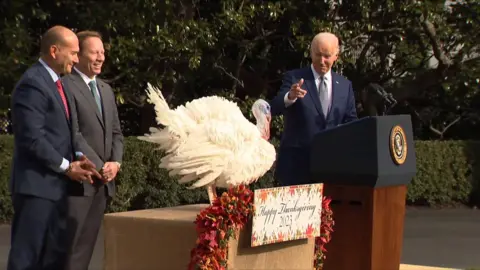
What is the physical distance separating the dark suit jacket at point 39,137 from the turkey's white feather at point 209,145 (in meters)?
0.51

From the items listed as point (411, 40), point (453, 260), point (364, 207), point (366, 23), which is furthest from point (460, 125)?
point (364, 207)

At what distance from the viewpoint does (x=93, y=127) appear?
16.6ft

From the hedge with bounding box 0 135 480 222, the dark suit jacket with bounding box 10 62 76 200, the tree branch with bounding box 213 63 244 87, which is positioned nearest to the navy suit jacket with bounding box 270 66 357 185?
the dark suit jacket with bounding box 10 62 76 200

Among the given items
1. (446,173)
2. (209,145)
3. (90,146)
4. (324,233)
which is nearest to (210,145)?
(209,145)

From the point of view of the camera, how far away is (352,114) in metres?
5.99

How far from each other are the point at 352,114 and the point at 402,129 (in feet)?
1.42

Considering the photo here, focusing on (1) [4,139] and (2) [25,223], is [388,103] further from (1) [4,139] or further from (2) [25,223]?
(1) [4,139]

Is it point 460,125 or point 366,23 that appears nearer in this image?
point 366,23

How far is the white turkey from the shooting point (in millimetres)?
4457

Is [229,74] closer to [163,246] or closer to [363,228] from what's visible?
[363,228]

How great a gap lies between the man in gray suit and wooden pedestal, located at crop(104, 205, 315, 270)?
1.14ft

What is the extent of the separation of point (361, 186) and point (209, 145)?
1.27 metres

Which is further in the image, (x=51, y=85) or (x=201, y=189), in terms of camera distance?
(x=201, y=189)

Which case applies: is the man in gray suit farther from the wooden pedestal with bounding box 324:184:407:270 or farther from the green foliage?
the green foliage
